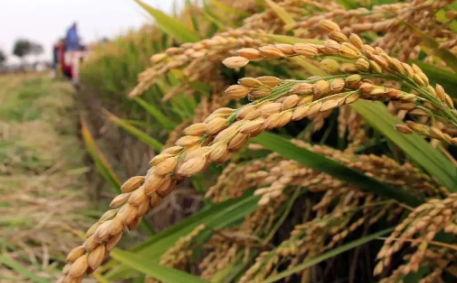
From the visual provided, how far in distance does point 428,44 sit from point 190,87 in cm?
65

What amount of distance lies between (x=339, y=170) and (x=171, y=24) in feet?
2.21

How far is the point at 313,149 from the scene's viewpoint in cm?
79

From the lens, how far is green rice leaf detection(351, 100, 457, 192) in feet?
2.50

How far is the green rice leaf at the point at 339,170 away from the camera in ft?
2.53

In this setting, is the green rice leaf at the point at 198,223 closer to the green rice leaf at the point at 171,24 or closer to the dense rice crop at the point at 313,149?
the dense rice crop at the point at 313,149

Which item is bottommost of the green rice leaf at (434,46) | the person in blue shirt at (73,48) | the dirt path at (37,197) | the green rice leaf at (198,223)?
the person in blue shirt at (73,48)

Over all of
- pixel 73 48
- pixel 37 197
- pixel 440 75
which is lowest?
pixel 73 48

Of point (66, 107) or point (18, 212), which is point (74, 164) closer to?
point (18, 212)

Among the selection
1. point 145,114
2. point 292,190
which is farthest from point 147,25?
point 292,190

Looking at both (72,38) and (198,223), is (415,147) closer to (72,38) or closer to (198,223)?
(198,223)

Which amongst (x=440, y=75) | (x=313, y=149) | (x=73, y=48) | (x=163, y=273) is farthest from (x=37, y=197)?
(x=73, y=48)

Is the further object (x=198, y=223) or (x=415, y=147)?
(x=198, y=223)

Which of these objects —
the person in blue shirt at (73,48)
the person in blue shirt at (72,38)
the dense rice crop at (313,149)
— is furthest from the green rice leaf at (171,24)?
the person in blue shirt at (72,38)

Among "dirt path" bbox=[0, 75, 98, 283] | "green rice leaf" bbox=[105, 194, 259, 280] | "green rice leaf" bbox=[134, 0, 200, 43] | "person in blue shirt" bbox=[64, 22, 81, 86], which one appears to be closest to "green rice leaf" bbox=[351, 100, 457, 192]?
"green rice leaf" bbox=[105, 194, 259, 280]
